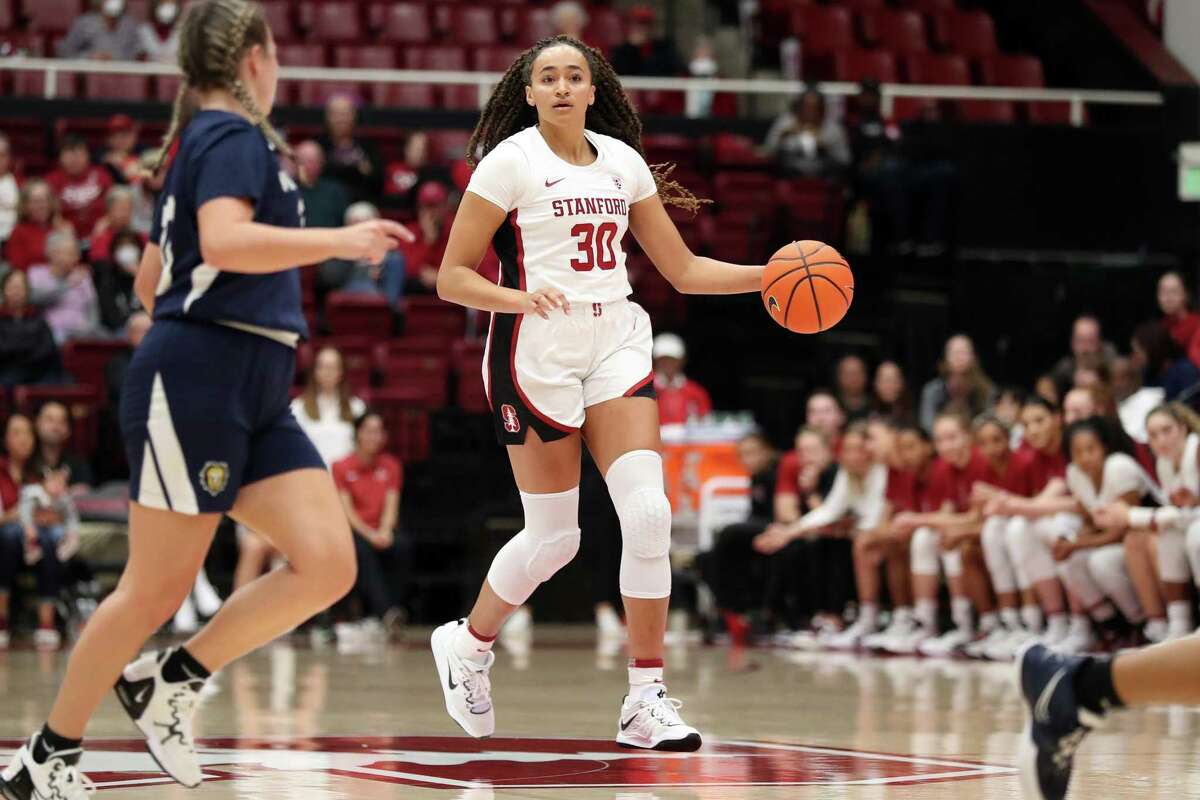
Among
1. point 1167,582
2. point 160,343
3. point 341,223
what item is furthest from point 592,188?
point 341,223

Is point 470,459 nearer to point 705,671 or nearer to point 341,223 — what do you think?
point 341,223

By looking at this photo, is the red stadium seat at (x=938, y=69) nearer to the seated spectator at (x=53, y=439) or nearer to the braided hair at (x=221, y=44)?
the seated spectator at (x=53, y=439)

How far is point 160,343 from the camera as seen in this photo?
169 inches

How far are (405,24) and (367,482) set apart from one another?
6.75m

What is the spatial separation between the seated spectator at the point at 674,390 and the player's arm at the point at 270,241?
9.35 m

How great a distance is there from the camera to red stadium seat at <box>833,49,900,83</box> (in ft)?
58.3

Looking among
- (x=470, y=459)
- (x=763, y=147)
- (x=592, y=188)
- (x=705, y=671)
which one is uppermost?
(x=763, y=147)

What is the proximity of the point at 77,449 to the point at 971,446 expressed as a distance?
19.8ft

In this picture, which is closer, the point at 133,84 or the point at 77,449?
the point at 77,449

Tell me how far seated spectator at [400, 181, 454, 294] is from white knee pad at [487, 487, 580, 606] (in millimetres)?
8465

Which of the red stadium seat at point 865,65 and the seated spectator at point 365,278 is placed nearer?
the seated spectator at point 365,278

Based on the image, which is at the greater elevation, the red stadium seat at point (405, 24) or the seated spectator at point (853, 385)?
the red stadium seat at point (405, 24)

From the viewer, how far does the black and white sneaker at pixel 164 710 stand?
442cm

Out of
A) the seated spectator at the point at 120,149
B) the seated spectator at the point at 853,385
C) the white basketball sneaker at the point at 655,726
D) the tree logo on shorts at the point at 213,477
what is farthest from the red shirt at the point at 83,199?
the tree logo on shorts at the point at 213,477
